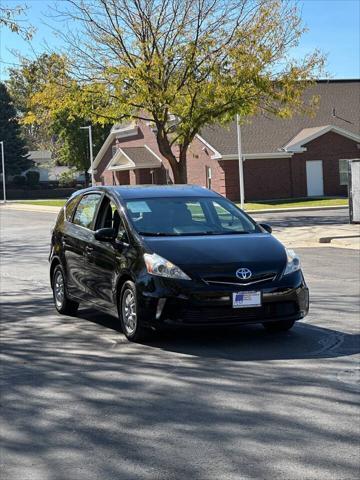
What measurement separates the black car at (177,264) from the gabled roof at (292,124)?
35.3m

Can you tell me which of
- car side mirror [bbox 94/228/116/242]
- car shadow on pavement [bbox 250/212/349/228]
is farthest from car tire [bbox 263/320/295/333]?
car shadow on pavement [bbox 250/212/349/228]

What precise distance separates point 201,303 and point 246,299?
466 millimetres

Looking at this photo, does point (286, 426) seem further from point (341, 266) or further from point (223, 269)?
point (341, 266)

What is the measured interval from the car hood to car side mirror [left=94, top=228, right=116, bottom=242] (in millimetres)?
581

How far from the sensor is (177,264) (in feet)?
26.1

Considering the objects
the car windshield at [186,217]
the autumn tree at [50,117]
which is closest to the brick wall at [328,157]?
the autumn tree at [50,117]

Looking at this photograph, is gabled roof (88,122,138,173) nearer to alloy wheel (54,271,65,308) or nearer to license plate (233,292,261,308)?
alloy wheel (54,271,65,308)

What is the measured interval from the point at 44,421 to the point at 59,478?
1.17 metres

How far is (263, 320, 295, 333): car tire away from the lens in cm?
864

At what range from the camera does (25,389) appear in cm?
663

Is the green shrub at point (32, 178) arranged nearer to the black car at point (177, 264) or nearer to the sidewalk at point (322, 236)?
the sidewalk at point (322, 236)

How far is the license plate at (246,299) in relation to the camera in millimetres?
7859

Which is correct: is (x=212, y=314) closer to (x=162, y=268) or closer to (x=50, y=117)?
(x=162, y=268)

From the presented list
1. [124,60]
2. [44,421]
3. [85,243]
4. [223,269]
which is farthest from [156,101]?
[44,421]
